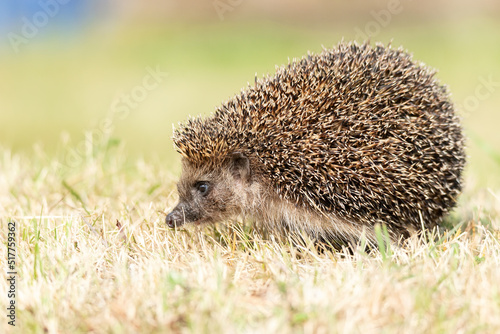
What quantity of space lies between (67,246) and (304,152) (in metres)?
1.91

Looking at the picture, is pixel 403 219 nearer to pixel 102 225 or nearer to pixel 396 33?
pixel 102 225

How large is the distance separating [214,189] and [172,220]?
0.49 metres

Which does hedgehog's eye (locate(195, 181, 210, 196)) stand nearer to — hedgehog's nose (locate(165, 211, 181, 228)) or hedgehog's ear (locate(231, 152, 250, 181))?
hedgehog's ear (locate(231, 152, 250, 181))

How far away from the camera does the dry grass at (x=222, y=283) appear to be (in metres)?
3.07

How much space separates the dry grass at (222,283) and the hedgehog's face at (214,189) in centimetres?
17

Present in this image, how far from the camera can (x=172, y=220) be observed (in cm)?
478

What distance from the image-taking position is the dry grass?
10.1 feet
